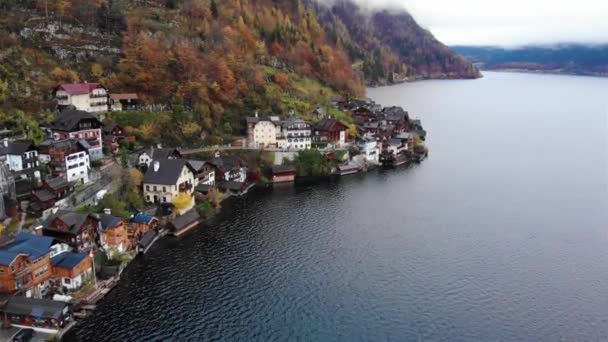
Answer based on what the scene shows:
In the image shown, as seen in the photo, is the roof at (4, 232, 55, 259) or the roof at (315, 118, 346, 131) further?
the roof at (315, 118, 346, 131)

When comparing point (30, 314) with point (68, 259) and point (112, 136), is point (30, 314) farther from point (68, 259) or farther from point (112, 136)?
point (112, 136)

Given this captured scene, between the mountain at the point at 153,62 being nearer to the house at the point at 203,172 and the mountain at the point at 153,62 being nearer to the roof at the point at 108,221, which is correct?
the house at the point at 203,172

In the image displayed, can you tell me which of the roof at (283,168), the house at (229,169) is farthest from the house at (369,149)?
the house at (229,169)

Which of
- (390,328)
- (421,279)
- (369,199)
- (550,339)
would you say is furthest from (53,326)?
(369,199)

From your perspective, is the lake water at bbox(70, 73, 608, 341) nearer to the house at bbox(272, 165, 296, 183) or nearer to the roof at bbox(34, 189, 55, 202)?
the house at bbox(272, 165, 296, 183)

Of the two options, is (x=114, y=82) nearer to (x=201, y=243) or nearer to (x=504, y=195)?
(x=201, y=243)

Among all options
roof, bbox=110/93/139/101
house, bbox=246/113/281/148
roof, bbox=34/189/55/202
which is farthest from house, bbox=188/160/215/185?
roof, bbox=110/93/139/101
